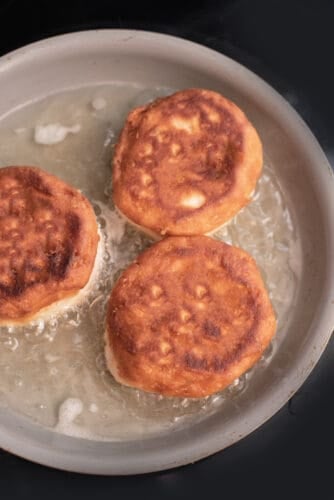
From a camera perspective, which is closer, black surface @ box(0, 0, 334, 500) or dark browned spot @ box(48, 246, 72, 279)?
→ dark browned spot @ box(48, 246, 72, 279)

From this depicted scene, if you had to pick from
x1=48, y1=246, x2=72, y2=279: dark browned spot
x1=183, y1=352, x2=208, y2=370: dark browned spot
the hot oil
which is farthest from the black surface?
x1=48, y1=246, x2=72, y2=279: dark browned spot

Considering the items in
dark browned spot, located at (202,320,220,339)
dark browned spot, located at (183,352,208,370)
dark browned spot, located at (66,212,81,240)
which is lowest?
dark browned spot, located at (183,352,208,370)

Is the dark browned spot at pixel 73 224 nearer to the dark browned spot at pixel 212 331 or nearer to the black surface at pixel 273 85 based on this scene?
the dark browned spot at pixel 212 331

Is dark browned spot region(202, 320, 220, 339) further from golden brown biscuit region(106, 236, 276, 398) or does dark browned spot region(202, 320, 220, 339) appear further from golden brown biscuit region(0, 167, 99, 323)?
golden brown biscuit region(0, 167, 99, 323)

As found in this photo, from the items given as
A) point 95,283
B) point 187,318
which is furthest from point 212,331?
point 95,283

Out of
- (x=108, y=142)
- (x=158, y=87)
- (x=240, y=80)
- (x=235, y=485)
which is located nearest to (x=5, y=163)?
(x=108, y=142)

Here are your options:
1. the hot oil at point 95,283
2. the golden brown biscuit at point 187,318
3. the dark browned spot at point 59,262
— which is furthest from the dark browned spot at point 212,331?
the dark browned spot at point 59,262

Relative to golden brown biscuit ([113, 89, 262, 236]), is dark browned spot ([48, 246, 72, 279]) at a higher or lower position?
lower
